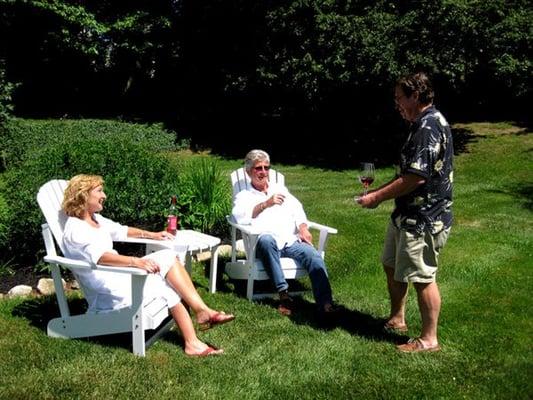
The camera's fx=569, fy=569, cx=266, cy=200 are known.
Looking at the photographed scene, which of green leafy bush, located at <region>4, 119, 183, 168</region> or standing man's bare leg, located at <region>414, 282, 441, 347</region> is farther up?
green leafy bush, located at <region>4, 119, 183, 168</region>

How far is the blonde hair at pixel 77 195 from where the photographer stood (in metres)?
3.76

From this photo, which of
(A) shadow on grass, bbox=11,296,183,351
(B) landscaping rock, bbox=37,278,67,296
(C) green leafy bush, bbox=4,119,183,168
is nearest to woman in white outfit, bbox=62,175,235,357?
(A) shadow on grass, bbox=11,296,183,351

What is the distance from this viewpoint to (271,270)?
15.2 feet

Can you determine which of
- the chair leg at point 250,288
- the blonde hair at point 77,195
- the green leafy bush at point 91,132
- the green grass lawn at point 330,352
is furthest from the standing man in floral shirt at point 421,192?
the green leafy bush at point 91,132

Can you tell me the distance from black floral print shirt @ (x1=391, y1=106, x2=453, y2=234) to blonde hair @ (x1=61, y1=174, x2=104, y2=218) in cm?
204

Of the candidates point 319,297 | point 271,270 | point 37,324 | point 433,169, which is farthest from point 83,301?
point 433,169

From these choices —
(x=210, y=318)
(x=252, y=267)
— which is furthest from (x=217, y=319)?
(x=252, y=267)

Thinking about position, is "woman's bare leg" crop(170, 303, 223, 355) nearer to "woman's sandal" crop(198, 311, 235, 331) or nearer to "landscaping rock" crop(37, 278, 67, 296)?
"woman's sandal" crop(198, 311, 235, 331)

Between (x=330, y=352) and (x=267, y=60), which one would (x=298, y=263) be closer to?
(x=330, y=352)

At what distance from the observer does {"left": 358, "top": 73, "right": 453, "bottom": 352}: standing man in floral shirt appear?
3422 mm

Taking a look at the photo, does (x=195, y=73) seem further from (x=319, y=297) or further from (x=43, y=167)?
(x=319, y=297)

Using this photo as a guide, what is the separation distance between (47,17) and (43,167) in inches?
573

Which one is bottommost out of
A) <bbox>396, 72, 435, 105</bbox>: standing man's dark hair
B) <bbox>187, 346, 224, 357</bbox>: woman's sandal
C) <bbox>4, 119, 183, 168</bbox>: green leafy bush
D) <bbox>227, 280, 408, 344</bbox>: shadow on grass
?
<bbox>227, 280, 408, 344</bbox>: shadow on grass

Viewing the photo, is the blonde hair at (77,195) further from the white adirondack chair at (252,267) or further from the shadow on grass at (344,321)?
the shadow on grass at (344,321)
